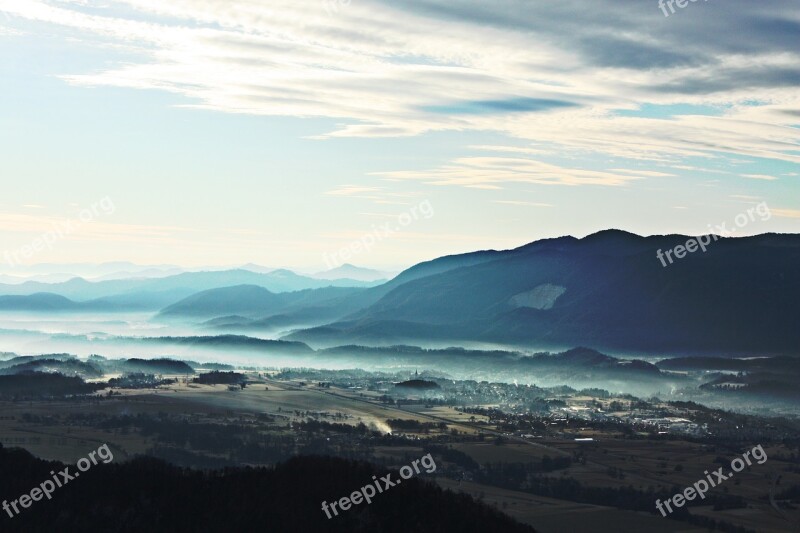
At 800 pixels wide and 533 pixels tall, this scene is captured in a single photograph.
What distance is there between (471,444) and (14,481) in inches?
3878

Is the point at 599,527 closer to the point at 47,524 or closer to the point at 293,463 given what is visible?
the point at 293,463

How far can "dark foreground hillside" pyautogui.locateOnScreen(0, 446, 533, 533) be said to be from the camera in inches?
3794
